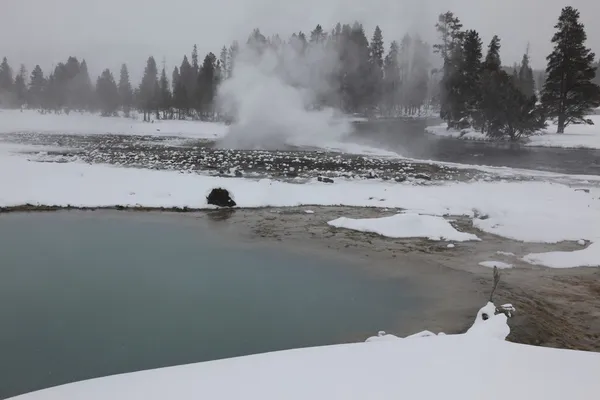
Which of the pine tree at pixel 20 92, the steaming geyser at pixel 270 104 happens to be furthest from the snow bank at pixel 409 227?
the pine tree at pixel 20 92

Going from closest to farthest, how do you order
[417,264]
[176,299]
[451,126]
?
[176,299] → [417,264] → [451,126]

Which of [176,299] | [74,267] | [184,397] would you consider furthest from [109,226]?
[184,397]

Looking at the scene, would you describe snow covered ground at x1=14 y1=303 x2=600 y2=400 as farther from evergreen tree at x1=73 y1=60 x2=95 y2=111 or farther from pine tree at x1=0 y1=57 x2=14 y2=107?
pine tree at x1=0 y1=57 x2=14 y2=107

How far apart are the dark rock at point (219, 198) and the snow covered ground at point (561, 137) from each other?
2989cm

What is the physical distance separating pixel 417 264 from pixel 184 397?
7.12 metres

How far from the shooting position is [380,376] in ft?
12.4

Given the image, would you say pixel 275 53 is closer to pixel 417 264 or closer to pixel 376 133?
pixel 376 133

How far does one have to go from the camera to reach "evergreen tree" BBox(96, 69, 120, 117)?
8606 centimetres

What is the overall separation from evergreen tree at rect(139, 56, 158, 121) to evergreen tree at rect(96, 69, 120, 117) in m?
4.86

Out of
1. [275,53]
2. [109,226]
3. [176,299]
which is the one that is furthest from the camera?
[275,53]

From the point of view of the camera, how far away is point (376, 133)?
159ft

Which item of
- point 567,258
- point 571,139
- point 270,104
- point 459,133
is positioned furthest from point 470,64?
point 567,258

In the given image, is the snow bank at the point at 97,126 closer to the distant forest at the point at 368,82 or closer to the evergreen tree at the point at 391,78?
the distant forest at the point at 368,82

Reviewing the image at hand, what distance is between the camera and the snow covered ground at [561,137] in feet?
119
